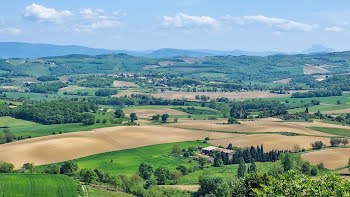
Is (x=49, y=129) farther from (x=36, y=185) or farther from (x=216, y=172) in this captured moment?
(x=36, y=185)

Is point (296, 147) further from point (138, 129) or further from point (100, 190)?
point (100, 190)

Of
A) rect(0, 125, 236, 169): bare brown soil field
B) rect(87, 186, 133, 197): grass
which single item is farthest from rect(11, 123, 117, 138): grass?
rect(87, 186, 133, 197): grass

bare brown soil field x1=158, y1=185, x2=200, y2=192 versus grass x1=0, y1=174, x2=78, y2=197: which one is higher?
grass x1=0, y1=174, x2=78, y2=197

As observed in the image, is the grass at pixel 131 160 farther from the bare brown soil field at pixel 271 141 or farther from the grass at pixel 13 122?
the grass at pixel 13 122

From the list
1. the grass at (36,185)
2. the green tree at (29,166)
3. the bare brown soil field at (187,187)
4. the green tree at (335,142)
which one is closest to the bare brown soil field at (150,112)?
the green tree at (335,142)

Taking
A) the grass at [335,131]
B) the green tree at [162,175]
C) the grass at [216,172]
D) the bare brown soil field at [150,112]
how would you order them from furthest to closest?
1. the bare brown soil field at [150,112]
2. the grass at [335,131]
3. the grass at [216,172]
4. the green tree at [162,175]

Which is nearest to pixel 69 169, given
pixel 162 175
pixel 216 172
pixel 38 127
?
pixel 162 175

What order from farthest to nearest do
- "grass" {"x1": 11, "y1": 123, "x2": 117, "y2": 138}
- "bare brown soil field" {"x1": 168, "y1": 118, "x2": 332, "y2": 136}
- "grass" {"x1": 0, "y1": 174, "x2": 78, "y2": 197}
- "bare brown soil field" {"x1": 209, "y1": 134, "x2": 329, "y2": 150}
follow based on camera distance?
1. "bare brown soil field" {"x1": 168, "y1": 118, "x2": 332, "y2": 136}
2. "grass" {"x1": 11, "y1": 123, "x2": 117, "y2": 138}
3. "bare brown soil field" {"x1": 209, "y1": 134, "x2": 329, "y2": 150}
4. "grass" {"x1": 0, "y1": 174, "x2": 78, "y2": 197}

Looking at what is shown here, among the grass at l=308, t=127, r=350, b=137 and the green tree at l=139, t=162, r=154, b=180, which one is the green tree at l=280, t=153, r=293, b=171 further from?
the grass at l=308, t=127, r=350, b=137
